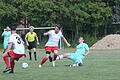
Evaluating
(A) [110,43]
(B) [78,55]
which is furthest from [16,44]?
(A) [110,43]

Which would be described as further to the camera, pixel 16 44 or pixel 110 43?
pixel 110 43

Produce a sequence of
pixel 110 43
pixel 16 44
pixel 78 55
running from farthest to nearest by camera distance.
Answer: pixel 110 43 < pixel 78 55 < pixel 16 44

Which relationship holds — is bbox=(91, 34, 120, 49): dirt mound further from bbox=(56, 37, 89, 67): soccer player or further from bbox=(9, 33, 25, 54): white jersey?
bbox=(9, 33, 25, 54): white jersey

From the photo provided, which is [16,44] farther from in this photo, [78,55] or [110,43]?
[110,43]

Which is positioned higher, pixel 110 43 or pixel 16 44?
pixel 16 44

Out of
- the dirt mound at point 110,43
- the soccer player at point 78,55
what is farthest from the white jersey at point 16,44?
the dirt mound at point 110,43

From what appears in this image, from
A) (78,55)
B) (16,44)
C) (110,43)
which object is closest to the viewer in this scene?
(16,44)

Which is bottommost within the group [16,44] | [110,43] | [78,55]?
[110,43]

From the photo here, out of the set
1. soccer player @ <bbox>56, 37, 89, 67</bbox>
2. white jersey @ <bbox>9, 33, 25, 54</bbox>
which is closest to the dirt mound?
soccer player @ <bbox>56, 37, 89, 67</bbox>

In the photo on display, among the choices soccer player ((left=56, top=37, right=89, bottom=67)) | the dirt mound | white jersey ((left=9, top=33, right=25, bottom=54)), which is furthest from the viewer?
the dirt mound

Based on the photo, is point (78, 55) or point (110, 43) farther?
point (110, 43)

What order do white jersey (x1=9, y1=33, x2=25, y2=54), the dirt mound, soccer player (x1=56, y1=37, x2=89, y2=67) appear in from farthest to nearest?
1. the dirt mound
2. soccer player (x1=56, y1=37, x2=89, y2=67)
3. white jersey (x1=9, y1=33, x2=25, y2=54)

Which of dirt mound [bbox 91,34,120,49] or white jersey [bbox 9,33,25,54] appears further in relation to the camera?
dirt mound [bbox 91,34,120,49]

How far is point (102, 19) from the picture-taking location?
55.9 metres
